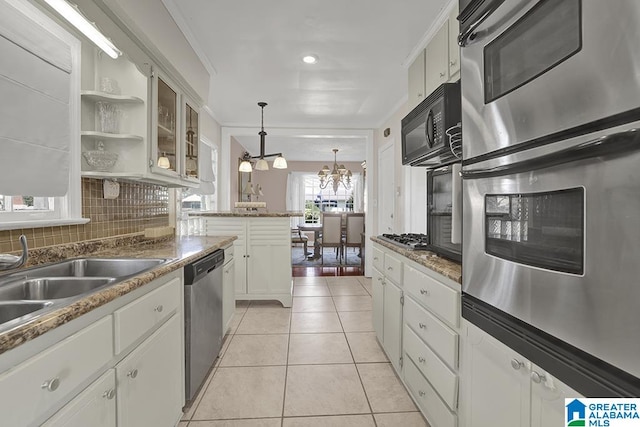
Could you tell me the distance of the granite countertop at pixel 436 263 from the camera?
1.30 m

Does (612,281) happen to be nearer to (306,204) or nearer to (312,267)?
(312,267)

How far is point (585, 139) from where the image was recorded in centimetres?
69

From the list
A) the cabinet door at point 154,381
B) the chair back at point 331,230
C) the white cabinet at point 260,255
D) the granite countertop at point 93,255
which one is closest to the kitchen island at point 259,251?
the white cabinet at point 260,255

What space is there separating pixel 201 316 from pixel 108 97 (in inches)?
54.7

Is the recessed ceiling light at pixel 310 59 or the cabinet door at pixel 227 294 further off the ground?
the recessed ceiling light at pixel 310 59

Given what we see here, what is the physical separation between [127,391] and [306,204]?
27.6 feet

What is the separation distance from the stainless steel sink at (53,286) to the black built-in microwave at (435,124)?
65.3 inches

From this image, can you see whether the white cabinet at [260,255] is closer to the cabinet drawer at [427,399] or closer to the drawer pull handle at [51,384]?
the cabinet drawer at [427,399]

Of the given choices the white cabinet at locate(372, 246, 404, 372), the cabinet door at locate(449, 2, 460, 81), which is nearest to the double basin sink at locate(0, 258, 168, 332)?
the white cabinet at locate(372, 246, 404, 372)

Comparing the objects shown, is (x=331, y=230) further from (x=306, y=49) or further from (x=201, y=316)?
(x=201, y=316)

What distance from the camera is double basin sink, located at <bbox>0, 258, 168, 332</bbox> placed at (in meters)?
0.94

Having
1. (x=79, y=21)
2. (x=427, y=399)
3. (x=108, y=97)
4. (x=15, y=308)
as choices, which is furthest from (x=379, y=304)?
(x=79, y=21)

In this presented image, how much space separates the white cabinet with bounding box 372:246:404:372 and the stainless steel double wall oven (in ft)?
2.96

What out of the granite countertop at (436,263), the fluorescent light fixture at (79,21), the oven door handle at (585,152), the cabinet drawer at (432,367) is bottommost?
the cabinet drawer at (432,367)
